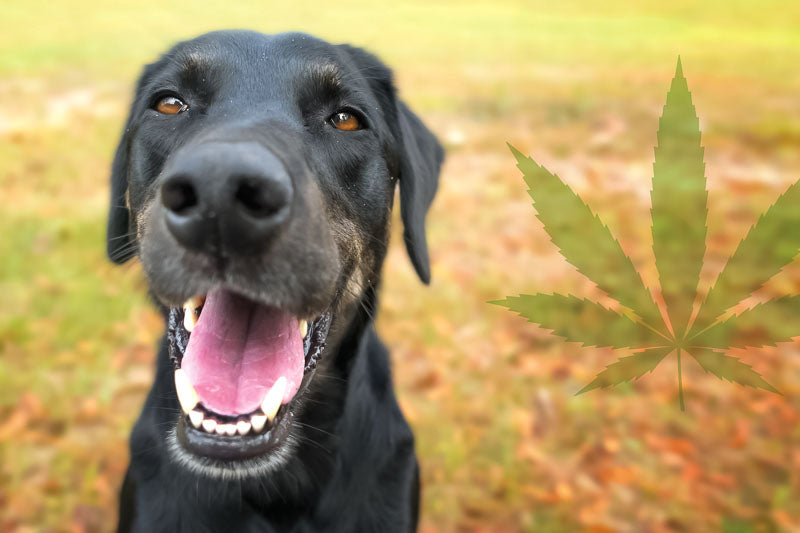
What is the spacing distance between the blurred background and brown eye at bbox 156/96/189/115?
21.5 inches

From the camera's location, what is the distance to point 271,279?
198 cm

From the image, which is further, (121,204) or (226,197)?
(121,204)

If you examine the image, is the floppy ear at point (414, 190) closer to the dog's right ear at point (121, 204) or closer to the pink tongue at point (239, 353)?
the pink tongue at point (239, 353)

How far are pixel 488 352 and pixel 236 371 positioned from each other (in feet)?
10.4

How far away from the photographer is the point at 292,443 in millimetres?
2441

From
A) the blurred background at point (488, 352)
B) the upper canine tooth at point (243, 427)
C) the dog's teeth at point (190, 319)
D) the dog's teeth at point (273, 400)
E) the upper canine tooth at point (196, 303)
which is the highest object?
the upper canine tooth at point (196, 303)

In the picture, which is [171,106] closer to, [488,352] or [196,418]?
[196,418]

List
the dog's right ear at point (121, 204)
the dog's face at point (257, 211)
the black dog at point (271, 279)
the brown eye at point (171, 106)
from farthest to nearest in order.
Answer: the dog's right ear at point (121, 204)
the brown eye at point (171, 106)
the black dog at point (271, 279)
the dog's face at point (257, 211)

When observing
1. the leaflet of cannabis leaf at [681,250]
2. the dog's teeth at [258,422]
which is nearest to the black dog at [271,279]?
the dog's teeth at [258,422]

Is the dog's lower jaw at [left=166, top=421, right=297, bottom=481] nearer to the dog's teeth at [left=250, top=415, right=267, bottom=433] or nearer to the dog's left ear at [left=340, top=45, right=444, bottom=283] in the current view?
the dog's teeth at [left=250, top=415, right=267, bottom=433]

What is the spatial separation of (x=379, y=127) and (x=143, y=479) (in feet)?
5.58

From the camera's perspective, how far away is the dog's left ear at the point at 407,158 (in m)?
2.91

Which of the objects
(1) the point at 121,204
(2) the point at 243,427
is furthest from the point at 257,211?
(1) the point at 121,204

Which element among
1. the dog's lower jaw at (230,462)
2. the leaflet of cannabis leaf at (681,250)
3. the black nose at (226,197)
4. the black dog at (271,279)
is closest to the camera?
the leaflet of cannabis leaf at (681,250)
